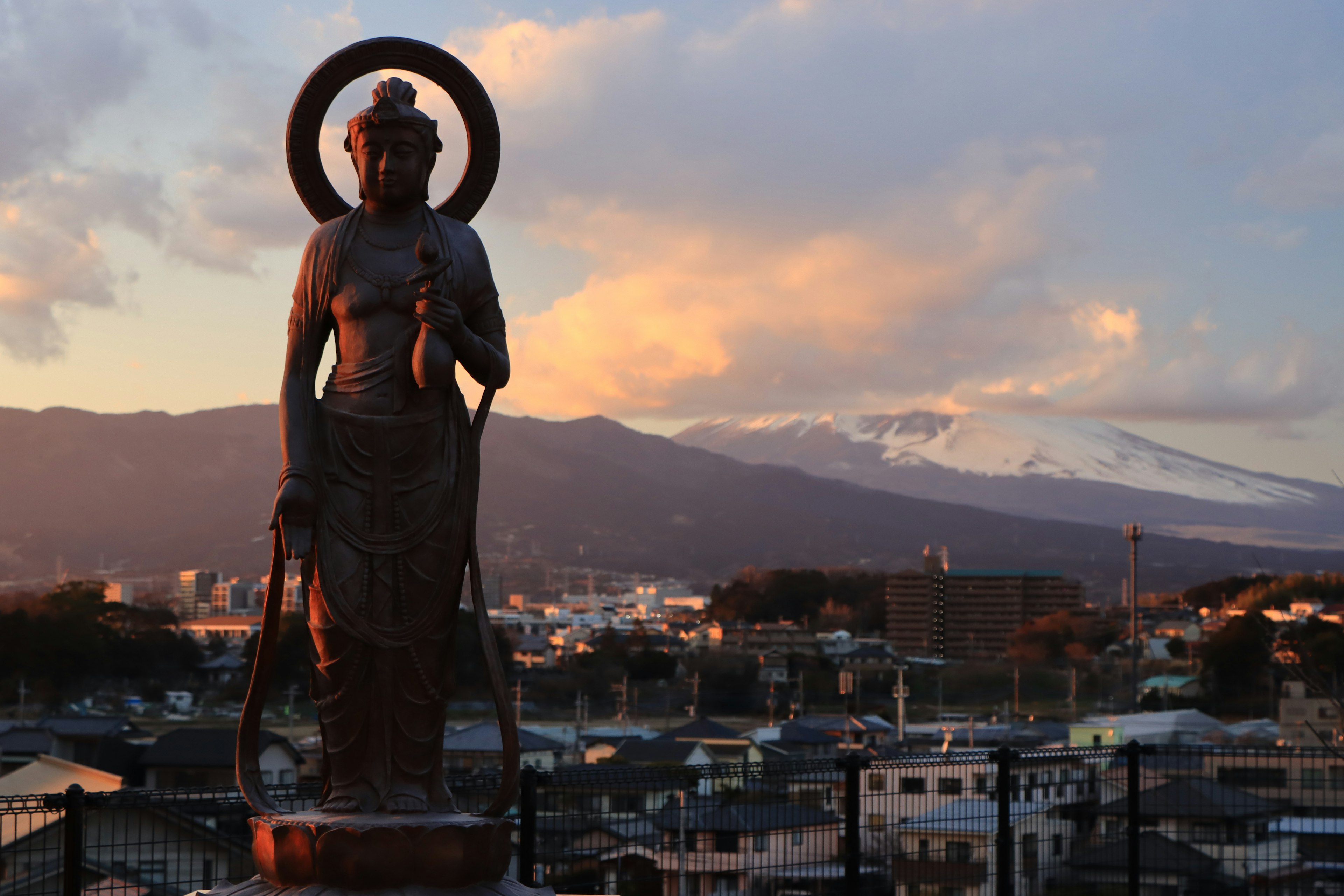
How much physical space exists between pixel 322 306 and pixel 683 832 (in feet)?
15.4

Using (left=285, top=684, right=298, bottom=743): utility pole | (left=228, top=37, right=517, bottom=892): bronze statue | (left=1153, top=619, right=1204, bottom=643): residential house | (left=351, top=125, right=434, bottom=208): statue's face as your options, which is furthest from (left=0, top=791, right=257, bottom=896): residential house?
(left=1153, top=619, right=1204, bottom=643): residential house

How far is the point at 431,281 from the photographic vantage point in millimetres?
6066

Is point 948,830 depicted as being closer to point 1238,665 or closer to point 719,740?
point 719,740

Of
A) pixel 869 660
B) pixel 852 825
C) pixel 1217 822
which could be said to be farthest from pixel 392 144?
pixel 869 660

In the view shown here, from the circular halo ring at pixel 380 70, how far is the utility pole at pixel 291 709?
3503 cm

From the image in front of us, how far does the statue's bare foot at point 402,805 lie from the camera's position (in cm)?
583

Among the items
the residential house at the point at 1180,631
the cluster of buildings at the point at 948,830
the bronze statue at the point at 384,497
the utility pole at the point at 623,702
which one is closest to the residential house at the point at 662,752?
the utility pole at the point at 623,702

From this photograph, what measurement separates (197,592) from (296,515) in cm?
14273

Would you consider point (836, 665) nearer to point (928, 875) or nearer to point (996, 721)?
point (996, 721)

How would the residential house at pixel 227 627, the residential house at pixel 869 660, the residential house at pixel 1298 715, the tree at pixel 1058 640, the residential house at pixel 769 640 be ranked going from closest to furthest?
the residential house at pixel 1298 715 < the residential house at pixel 869 660 < the residential house at pixel 769 640 < the tree at pixel 1058 640 < the residential house at pixel 227 627

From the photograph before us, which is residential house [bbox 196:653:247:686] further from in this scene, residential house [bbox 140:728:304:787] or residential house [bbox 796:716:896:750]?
residential house [bbox 140:728:304:787]

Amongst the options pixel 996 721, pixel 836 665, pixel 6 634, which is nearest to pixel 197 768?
pixel 6 634

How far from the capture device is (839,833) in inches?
408

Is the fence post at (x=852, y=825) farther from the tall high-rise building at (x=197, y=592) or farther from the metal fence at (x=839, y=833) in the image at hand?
the tall high-rise building at (x=197, y=592)
